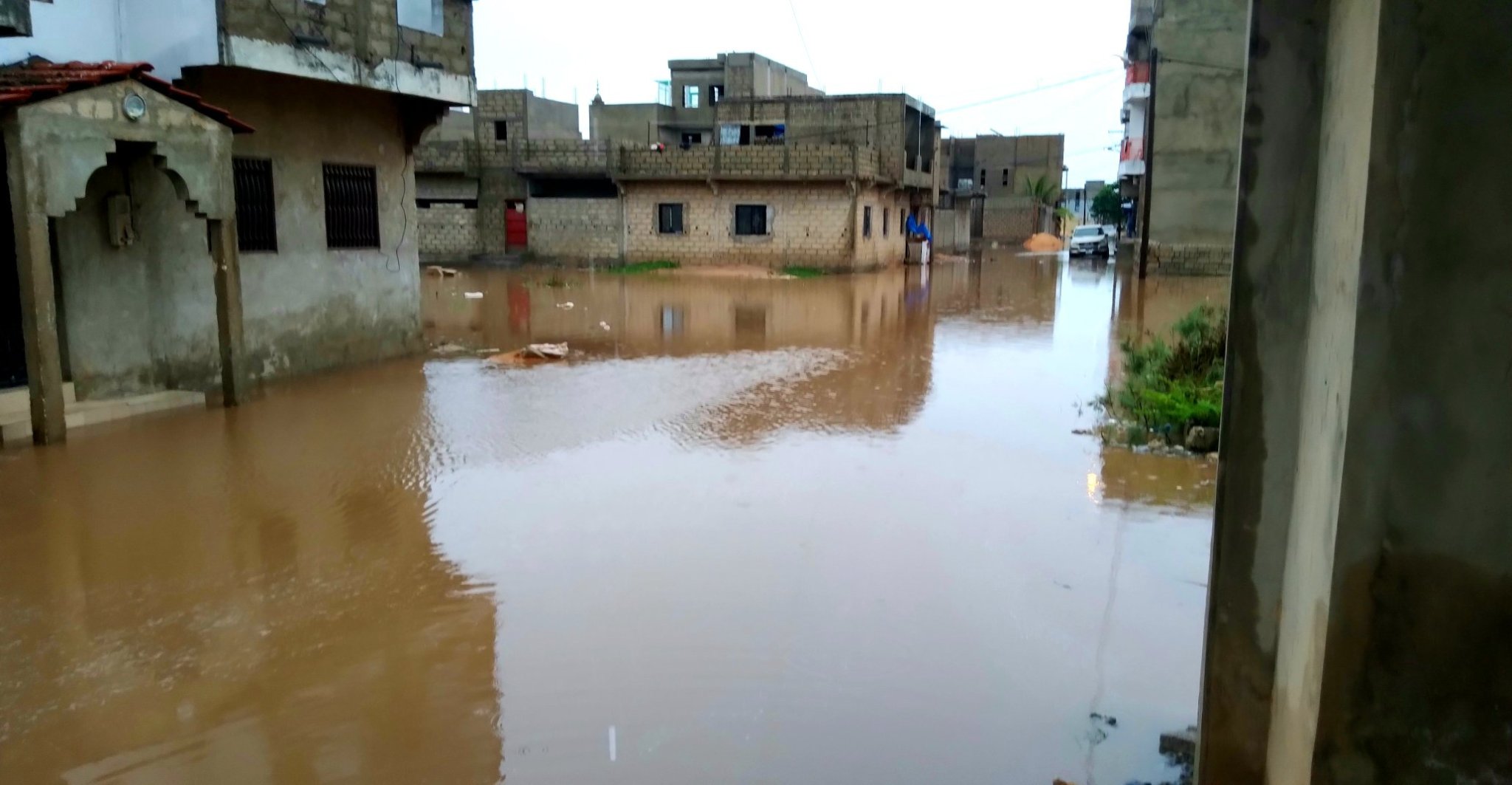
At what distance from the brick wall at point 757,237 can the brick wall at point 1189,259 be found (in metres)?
9.11

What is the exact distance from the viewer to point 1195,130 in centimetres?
3122

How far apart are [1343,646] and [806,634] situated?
3201 mm

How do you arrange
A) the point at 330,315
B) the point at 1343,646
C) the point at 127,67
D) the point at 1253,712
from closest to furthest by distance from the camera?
the point at 1343,646
the point at 1253,712
the point at 127,67
the point at 330,315

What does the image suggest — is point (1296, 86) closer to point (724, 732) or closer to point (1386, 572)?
point (1386, 572)

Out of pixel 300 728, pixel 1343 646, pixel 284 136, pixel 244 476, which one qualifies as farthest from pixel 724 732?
pixel 284 136

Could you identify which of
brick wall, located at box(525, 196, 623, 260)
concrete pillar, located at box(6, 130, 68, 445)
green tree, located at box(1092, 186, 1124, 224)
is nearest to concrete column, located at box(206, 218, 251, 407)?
concrete pillar, located at box(6, 130, 68, 445)

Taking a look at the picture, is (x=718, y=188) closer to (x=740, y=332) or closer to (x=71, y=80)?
(x=740, y=332)

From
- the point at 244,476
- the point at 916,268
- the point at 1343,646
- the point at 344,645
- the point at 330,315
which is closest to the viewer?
the point at 1343,646

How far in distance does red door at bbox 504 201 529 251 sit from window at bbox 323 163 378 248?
21.8m

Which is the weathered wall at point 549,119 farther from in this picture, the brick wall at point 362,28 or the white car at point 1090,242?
the brick wall at point 362,28

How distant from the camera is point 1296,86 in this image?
2.94 m

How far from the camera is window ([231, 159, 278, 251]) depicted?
12102 millimetres

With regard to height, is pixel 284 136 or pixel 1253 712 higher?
pixel 284 136

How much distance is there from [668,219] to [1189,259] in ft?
53.5
